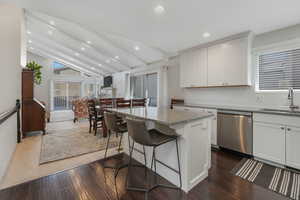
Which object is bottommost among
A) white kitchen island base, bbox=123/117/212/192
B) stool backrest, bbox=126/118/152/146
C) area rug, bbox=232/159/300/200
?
area rug, bbox=232/159/300/200

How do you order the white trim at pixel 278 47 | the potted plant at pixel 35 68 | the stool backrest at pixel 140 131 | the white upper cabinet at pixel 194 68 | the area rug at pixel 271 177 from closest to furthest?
1. the stool backrest at pixel 140 131
2. the area rug at pixel 271 177
3. the white trim at pixel 278 47
4. the white upper cabinet at pixel 194 68
5. the potted plant at pixel 35 68

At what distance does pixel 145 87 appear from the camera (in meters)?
6.75

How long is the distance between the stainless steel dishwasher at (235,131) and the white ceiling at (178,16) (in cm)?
164

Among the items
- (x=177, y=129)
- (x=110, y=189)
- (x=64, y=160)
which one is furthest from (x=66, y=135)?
(x=177, y=129)

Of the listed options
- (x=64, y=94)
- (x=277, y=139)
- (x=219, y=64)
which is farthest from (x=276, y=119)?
(x=64, y=94)

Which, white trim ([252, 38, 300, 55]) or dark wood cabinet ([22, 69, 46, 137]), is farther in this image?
dark wood cabinet ([22, 69, 46, 137])

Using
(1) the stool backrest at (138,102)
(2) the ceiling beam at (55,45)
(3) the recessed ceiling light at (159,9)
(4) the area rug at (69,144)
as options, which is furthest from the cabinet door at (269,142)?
(2) the ceiling beam at (55,45)

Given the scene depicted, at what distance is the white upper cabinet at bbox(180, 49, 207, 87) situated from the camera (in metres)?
3.67

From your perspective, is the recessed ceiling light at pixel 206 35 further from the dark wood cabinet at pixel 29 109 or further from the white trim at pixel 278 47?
the dark wood cabinet at pixel 29 109

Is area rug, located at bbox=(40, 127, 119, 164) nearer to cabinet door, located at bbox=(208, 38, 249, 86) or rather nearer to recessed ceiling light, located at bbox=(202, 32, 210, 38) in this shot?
cabinet door, located at bbox=(208, 38, 249, 86)

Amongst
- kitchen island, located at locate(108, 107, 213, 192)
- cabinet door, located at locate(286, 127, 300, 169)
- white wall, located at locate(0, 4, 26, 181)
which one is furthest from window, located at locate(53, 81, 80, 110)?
cabinet door, located at locate(286, 127, 300, 169)

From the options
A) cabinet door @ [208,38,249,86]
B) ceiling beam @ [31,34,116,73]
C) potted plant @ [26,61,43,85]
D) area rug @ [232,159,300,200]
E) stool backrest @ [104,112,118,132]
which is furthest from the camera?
ceiling beam @ [31,34,116,73]

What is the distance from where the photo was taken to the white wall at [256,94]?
8.93 ft

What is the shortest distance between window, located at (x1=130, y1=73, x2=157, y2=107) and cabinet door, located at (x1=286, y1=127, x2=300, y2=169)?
14.0 ft
